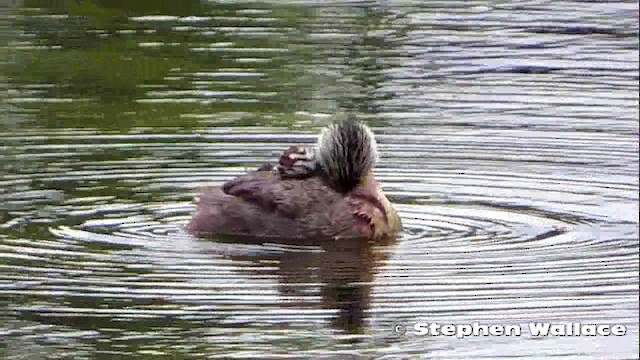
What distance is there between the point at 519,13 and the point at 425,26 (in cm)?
127

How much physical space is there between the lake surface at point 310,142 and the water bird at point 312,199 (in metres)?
0.17

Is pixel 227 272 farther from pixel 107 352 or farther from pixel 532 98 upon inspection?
pixel 532 98

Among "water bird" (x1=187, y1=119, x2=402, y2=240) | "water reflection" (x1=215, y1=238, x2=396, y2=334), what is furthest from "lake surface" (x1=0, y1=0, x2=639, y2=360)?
"water bird" (x1=187, y1=119, x2=402, y2=240)

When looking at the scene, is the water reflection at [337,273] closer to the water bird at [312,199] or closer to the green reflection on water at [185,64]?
the water bird at [312,199]

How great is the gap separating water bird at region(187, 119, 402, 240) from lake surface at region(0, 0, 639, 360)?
167 millimetres

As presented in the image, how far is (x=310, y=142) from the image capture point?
15.3 metres

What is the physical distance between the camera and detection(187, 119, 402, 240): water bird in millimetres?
13156

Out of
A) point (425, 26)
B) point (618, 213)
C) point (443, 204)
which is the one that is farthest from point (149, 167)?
point (425, 26)

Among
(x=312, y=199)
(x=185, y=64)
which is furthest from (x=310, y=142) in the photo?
(x=185, y=64)

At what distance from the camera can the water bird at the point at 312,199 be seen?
13.2m

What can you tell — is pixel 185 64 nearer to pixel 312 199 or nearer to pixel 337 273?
pixel 312 199

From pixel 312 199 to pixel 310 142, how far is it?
6.84 ft

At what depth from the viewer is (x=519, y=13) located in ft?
68.7

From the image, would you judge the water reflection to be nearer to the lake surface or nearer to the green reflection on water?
the lake surface
